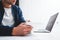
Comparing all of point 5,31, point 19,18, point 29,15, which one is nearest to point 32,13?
point 29,15

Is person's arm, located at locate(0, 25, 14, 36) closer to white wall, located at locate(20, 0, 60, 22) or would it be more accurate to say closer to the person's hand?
the person's hand

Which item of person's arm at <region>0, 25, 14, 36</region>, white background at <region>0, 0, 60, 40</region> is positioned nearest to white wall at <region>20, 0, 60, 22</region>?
white background at <region>0, 0, 60, 40</region>

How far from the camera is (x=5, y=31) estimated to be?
0.84 metres

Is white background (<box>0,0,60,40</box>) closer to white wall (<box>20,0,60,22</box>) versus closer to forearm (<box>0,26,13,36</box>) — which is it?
white wall (<box>20,0,60,22</box>)

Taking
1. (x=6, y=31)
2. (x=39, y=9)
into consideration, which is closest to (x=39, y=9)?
(x=39, y=9)

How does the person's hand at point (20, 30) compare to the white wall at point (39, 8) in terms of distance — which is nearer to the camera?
the person's hand at point (20, 30)

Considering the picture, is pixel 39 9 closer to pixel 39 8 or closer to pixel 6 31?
pixel 39 8

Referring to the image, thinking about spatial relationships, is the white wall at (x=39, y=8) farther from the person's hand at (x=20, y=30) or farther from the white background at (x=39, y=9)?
the person's hand at (x=20, y=30)

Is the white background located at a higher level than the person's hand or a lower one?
lower

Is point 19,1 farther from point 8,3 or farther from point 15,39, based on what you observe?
point 15,39

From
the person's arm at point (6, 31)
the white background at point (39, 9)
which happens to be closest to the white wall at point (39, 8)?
the white background at point (39, 9)

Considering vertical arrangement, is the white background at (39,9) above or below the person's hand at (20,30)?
below

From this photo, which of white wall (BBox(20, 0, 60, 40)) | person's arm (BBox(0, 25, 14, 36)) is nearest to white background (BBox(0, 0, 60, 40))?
white wall (BBox(20, 0, 60, 40))

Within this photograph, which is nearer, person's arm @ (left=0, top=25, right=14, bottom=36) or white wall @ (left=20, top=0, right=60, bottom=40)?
person's arm @ (left=0, top=25, right=14, bottom=36)
